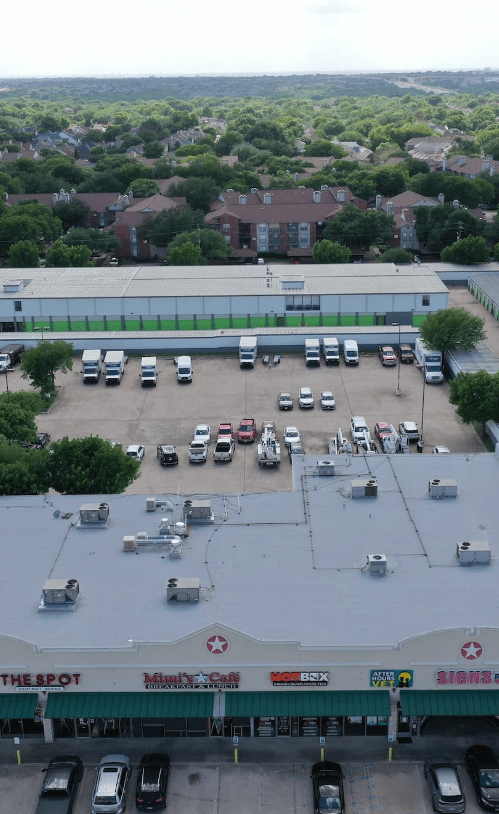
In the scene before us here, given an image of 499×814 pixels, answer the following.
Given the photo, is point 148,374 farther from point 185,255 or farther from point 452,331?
point 185,255

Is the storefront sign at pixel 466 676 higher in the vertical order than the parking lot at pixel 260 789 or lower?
higher

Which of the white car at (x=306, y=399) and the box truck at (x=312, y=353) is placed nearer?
the white car at (x=306, y=399)

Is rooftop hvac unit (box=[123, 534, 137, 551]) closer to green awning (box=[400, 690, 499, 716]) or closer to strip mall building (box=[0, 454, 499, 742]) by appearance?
strip mall building (box=[0, 454, 499, 742])

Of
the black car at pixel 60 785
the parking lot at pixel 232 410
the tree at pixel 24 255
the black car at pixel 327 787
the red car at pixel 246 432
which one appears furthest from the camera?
the tree at pixel 24 255

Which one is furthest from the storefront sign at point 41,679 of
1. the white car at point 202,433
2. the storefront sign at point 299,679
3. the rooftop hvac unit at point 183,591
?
the white car at point 202,433

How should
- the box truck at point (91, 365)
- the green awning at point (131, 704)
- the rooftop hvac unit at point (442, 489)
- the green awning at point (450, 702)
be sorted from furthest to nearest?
the box truck at point (91, 365) < the rooftop hvac unit at point (442, 489) < the green awning at point (131, 704) < the green awning at point (450, 702)

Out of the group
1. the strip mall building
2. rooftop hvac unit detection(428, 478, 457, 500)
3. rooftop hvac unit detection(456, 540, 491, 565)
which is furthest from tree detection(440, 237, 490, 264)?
rooftop hvac unit detection(456, 540, 491, 565)

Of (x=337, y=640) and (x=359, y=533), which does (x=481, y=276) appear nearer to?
(x=359, y=533)

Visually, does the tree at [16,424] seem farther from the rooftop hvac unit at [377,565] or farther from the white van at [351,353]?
the white van at [351,353]

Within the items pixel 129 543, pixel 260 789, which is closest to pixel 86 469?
pixel 129 543
